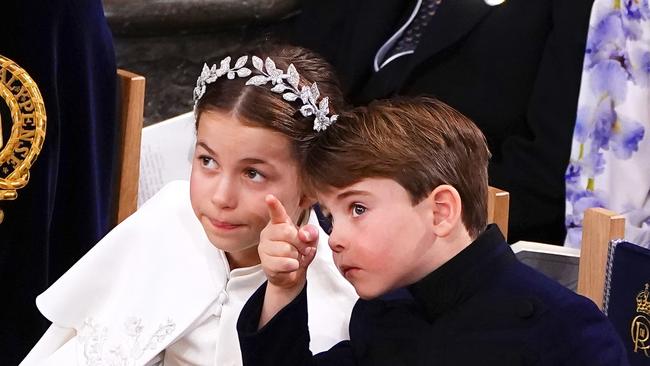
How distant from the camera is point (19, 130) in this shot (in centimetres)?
178

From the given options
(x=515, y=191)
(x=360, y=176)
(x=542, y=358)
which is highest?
(x=360, y=176)

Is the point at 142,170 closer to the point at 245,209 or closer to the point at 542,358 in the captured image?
the point at 245,209

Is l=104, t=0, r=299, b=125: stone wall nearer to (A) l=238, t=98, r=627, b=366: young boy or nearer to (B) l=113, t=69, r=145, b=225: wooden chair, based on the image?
(B) l=113, t=69, r=145, b=225: wooden chair

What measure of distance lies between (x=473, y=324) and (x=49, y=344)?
1.87 ft

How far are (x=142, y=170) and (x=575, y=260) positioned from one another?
2.32ft

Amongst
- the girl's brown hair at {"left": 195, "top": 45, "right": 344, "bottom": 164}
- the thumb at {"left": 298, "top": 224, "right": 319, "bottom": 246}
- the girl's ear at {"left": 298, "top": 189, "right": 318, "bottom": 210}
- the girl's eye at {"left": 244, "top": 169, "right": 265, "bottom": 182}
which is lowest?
the girl's ear at {"left": 298, "top": 189, "right": 318, "bottom": 210}

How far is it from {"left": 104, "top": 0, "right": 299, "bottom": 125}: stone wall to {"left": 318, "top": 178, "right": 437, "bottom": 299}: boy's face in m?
1.28

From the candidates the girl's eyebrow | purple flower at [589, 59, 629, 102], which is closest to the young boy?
the girl's eyebrow

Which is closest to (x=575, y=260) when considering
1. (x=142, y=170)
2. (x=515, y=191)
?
(x=515, y=191)

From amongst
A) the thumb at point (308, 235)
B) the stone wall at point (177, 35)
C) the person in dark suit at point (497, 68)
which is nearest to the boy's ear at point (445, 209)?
the thumb at point (308, 235)

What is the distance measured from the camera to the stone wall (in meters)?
2.39

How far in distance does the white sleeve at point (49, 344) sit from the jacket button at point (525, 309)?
1.97ft

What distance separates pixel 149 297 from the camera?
1.45 m

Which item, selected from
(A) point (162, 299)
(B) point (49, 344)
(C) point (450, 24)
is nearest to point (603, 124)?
(C) point (450, 24)
